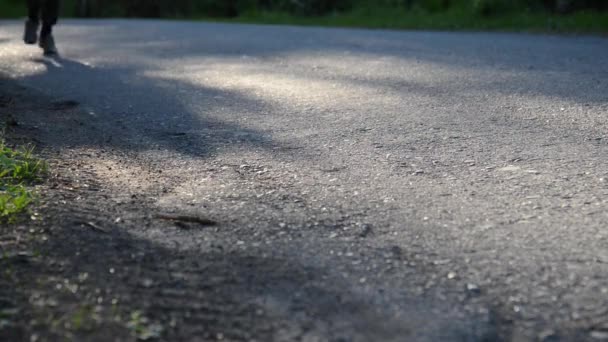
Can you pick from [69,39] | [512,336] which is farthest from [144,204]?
[69,39]

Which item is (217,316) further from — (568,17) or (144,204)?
(568,17)

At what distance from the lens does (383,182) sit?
11.5ft

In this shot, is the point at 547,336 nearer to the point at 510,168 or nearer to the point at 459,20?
the point at 510,168

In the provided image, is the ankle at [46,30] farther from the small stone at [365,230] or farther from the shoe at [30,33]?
the small stone at [365,230]

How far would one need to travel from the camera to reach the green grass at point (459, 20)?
41.9 ft

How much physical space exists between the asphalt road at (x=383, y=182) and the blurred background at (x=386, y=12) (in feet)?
20.8

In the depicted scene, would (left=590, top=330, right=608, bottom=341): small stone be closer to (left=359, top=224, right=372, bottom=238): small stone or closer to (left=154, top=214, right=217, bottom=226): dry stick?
(left=359, top=224, right=372, bottom=238): small stone

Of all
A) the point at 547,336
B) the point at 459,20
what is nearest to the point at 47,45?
the point at 547,336

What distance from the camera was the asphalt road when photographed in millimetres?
2244

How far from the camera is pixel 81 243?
2676mm

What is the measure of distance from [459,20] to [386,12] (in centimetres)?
331

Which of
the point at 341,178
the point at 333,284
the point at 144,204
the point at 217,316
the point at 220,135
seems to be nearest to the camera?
the point at 217,316

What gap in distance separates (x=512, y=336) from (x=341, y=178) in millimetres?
1605

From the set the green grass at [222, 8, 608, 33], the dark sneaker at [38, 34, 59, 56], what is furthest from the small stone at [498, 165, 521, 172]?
the green grass at [222, 8, 608, 33]
